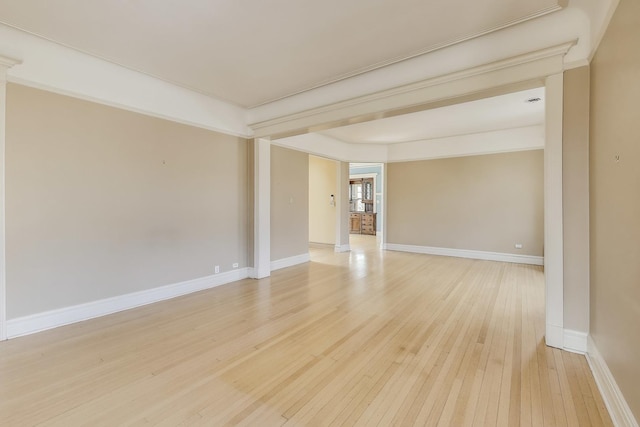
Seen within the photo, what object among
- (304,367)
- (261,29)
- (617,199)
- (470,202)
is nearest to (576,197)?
(617,199)

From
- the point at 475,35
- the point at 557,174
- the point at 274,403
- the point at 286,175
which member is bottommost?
the point at 274,403

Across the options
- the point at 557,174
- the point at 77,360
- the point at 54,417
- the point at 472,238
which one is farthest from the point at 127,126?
the point at 472,238

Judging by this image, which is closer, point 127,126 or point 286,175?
point 127,126

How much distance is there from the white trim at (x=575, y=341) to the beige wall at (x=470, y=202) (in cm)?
411

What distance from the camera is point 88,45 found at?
283 centimetres

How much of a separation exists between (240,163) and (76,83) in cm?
224

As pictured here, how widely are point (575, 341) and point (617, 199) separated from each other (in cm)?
137

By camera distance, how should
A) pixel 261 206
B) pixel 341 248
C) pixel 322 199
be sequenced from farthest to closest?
pixel 322 199
pixel 341 248
pixel 261 206

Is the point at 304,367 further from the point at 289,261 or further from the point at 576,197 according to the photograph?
the point at 289,261

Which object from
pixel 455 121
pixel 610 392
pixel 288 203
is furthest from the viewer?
pixel 288 203

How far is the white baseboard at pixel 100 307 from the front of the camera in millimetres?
2684

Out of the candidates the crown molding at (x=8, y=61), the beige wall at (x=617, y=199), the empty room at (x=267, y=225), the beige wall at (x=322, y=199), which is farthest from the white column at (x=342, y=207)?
the crown molding at (x=8, y=61)

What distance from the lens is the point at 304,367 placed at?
217cm

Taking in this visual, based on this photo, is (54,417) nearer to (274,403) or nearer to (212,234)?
(274,403)
